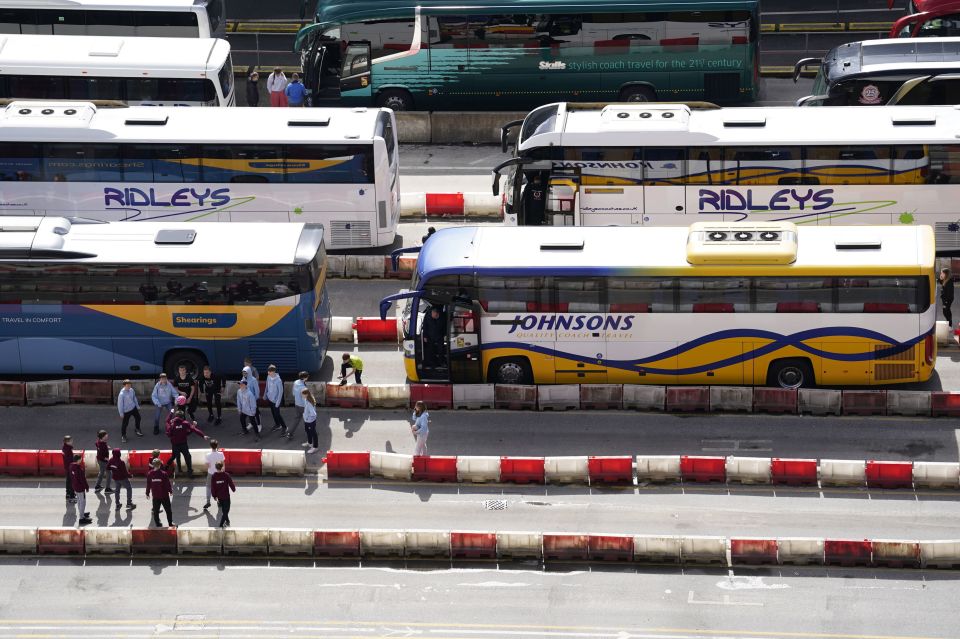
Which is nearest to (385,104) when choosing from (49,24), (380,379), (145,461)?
(49,24)

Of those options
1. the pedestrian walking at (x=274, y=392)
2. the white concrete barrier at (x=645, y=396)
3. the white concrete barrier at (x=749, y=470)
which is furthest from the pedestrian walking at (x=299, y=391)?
the white concrete barrier at (x=749, y=470)

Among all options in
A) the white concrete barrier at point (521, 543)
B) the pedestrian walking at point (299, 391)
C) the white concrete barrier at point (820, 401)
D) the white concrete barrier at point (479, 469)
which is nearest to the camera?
the white concrete barrier at point (521, 543)

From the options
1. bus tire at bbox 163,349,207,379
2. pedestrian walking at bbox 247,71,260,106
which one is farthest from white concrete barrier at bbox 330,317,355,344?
pedestrian walking at bbox 247,71,260,106

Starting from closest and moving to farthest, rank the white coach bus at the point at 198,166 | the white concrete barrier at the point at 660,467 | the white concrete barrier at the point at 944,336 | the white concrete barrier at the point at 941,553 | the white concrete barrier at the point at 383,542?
1. the white concrete barrier at the point at 941,553
2. the white concrete barrier at the point at 383,542
3. the white concrete barrier at the point at 660,467
4. the white concrete barrier at the point at 944,336
5. the white coach bus at the point at 198,166

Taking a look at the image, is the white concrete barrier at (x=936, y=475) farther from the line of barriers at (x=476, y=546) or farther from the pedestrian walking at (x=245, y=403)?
the pedestrian walking at (x=245, y=403)

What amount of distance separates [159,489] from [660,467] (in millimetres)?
9706

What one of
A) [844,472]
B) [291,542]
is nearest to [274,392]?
[291,542]

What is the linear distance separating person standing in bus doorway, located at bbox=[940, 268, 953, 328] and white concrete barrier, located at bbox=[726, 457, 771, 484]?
7.65 m

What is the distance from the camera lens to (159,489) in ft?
100

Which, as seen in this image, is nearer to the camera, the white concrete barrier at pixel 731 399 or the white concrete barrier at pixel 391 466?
the white concrete barrier at pixel 391 466

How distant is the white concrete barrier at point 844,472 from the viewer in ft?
105

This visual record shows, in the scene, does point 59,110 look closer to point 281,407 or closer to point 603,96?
point 281,407

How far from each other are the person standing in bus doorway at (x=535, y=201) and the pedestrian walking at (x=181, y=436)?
37.7 feet

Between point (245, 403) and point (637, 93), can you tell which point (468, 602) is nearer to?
point (245, 403)
